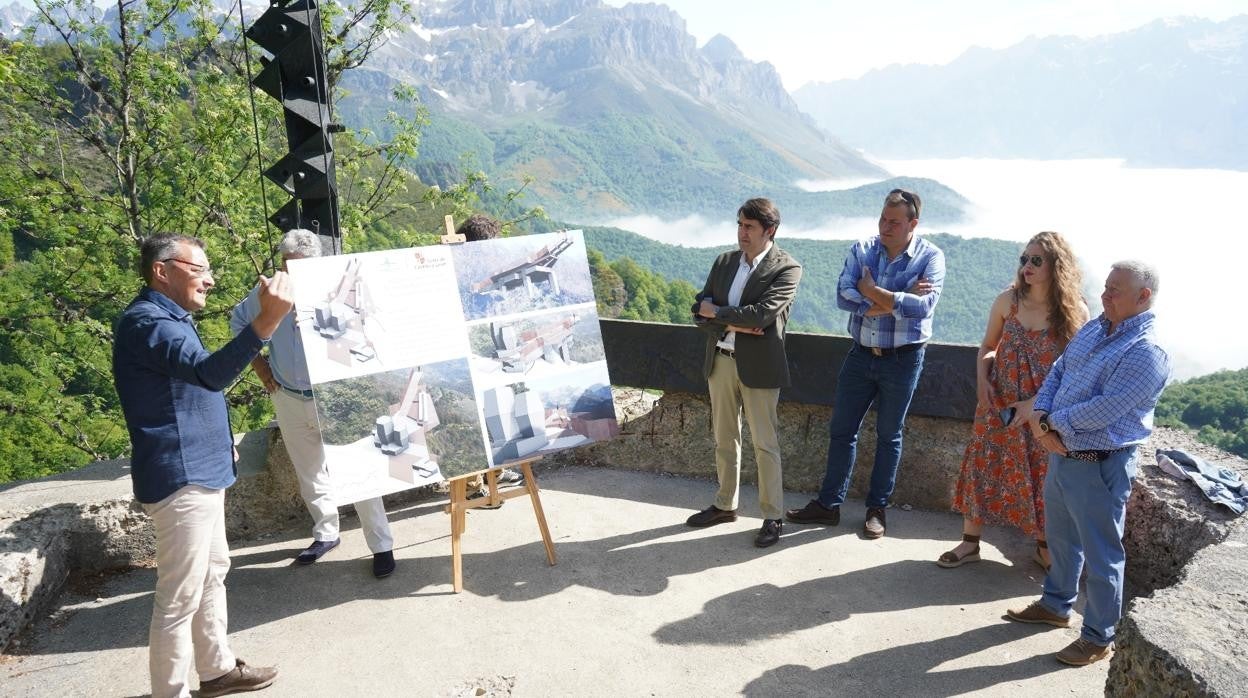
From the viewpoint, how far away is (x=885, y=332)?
4445mm

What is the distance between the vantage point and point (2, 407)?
11.0 m

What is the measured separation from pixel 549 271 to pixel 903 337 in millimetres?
2105

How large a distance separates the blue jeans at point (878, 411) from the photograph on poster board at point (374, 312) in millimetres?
2406

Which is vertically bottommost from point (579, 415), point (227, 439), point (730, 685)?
point (730, 685)

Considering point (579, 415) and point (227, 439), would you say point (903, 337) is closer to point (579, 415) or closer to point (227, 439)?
point (579, 415)

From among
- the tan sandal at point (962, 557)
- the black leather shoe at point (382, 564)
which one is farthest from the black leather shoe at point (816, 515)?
the black leather shoe at point (382, 564)

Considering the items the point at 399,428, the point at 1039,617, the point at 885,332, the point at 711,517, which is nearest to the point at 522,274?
the point at 399,428

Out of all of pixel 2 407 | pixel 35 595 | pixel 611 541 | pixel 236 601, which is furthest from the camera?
pixel 2 407

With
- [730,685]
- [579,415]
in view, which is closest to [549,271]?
[579,415]

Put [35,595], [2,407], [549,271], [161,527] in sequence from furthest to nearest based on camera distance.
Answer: [2,407]
[549,271]
[35,595]
[161,527]

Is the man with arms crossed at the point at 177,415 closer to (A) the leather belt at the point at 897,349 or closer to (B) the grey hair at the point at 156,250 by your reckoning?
(B) the grey hair at the point at 156,250

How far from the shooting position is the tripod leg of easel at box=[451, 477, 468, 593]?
414 cm

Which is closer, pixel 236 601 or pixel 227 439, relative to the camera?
pixel 227 439

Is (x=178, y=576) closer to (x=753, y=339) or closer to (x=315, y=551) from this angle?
(x=315, y=551)
